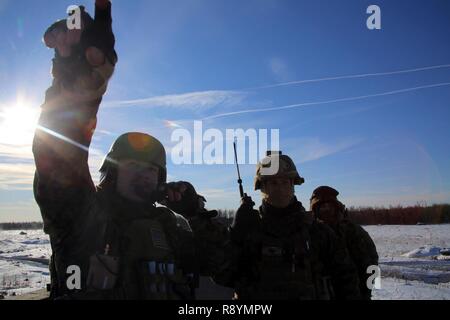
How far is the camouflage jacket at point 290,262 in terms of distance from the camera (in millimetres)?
4477

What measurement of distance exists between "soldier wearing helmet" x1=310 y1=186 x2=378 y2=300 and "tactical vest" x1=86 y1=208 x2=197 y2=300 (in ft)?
12.5

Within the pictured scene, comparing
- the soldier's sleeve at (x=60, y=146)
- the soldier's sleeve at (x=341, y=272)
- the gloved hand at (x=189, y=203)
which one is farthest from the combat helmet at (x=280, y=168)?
the soldier's sleeve at (x=60, y=146)

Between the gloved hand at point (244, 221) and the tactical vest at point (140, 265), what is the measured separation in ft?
5.67

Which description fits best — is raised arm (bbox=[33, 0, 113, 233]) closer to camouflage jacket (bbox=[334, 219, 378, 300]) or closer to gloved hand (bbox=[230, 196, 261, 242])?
gloved hand (bbox=[230, 196, 261, 242])

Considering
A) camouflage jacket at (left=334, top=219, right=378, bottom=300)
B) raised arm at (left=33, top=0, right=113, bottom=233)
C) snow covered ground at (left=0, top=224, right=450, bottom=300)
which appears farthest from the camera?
snow covered ground at (left=0, top=224, right=450, bottom=300)

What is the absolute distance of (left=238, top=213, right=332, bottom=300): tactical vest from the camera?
4434 mm

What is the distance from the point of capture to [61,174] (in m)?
2.32

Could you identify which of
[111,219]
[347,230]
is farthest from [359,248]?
[111,219]

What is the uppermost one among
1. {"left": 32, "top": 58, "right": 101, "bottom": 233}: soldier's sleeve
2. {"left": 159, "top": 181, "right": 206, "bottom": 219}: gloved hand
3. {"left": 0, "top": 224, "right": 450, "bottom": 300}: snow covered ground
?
{"left": 32, "top": 58, "right": 101, "bottom": 233}: soldier's sleeve

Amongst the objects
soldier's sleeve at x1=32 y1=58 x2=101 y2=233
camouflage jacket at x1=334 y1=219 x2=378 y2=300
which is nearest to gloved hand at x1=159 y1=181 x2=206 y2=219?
soldier's sleeve at x1=32 y1=58 x2=101 y2=233

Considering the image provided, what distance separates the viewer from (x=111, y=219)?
2896mm

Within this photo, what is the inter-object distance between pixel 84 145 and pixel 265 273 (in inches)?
116

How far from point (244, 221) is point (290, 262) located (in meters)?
0.77
